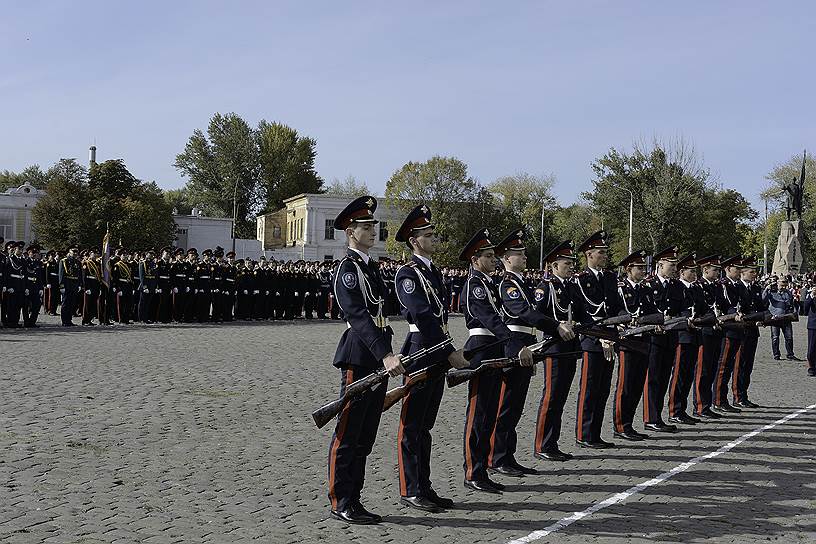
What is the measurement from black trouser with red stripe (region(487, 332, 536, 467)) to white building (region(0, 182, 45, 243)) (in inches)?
3134

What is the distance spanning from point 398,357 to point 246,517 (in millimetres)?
1492

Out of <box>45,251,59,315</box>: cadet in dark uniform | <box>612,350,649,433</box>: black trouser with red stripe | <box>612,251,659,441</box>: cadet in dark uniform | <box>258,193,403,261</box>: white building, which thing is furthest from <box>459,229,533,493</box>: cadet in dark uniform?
<box>258,193,403,261</box>: white building

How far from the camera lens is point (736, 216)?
6706cm

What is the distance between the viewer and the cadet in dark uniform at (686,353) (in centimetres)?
1186

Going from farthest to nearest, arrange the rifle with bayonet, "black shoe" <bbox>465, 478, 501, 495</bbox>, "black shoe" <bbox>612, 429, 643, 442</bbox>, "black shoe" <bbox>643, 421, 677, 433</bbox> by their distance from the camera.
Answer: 1. "black shoe" <bbox>643, 421, 677, 433</bbox>
2. "black shoe" <bbox>612, 429, 643, 442</bbox>
3. "black shoe" <bbox>465, 478, 501, 495</bbox>
4. the rifle with bayonet

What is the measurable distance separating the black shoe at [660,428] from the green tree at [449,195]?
6286cm

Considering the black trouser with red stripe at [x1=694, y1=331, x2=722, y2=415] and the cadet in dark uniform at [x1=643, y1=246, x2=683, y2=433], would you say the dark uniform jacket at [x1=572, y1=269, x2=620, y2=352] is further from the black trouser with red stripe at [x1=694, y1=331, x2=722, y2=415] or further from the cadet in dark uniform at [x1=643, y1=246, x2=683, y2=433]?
the black trouser with red stripe at [x1=694, y1=331, x2=722, y2=415]

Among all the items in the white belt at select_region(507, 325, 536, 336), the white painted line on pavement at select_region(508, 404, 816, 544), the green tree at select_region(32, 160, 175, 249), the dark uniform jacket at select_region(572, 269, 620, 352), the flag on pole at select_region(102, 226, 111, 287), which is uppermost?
the green tree at select_region(32, 160, 175, 249)

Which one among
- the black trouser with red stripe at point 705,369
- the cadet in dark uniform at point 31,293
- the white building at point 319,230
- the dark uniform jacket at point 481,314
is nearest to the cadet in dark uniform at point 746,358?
the black trouser with red stripe at point 705,369

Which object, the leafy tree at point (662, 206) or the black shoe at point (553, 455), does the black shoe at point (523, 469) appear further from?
the leafy tree at point (662, 206)

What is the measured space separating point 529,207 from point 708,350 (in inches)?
2975

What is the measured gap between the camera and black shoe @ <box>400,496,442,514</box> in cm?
682

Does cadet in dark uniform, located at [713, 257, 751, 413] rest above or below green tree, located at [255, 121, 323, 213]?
below

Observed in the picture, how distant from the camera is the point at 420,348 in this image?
7.08 meters
